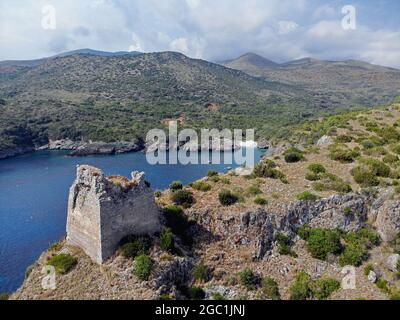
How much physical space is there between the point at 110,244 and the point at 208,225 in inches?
294

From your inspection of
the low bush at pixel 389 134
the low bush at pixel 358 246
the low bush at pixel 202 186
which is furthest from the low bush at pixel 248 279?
the low bush at pixel 389 134

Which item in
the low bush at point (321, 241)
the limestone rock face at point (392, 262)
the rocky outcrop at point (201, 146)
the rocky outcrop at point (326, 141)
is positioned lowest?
the limestone rock face at point (392, 262)

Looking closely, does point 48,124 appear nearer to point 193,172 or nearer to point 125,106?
point 125,106

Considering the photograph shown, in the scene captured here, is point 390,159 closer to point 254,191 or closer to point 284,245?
point 254,191

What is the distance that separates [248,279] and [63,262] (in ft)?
33.8

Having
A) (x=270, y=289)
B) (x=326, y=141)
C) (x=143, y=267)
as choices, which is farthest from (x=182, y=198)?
(x=326, y=141)

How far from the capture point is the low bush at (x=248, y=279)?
23094 millimetres

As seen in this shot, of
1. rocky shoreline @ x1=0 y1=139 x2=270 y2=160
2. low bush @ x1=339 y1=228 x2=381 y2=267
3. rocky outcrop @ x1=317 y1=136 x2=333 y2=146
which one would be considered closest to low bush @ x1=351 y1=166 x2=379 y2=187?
low bush @ x1=339 y1=228 x2=381 y2=267

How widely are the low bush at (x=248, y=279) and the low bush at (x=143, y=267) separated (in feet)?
18.7

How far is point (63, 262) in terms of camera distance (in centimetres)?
2112

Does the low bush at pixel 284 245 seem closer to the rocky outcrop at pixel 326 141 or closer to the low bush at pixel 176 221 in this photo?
the low bush at pixel 176 221

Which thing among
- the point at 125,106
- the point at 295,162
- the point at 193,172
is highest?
the point at 125,106

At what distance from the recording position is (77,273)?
67.8ft
